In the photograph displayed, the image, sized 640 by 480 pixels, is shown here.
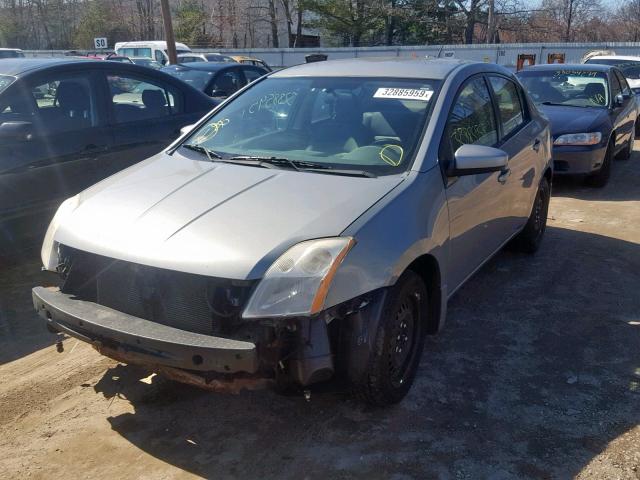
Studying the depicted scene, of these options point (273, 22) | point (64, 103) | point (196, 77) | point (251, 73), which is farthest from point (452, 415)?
point (273, 22)

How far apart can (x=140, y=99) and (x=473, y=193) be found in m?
3.62

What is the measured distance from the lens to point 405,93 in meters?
3.81

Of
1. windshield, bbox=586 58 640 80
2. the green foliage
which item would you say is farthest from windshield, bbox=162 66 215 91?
the green foliage

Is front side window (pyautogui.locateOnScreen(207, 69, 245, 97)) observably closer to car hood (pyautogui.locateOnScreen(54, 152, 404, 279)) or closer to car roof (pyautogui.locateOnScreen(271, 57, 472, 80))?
car roof (pyautogui.locateOnScreen(271, 57, 472, 80))

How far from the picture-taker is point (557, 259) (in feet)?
18.4

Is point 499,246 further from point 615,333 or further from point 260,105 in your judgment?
point 260,105

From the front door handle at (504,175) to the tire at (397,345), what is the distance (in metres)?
1.31

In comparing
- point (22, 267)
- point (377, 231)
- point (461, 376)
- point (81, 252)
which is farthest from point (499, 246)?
point (22, 267)

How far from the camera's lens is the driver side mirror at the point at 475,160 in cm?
346

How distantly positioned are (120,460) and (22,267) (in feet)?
9.95

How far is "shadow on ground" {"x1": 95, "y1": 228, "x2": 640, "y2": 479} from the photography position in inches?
110

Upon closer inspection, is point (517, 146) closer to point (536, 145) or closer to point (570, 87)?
point (536, 145)

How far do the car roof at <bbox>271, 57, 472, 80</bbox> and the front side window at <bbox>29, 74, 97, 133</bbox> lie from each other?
193cm

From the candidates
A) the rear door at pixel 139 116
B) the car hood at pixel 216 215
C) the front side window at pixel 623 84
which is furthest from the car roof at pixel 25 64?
the front side window at pixel 623 84
